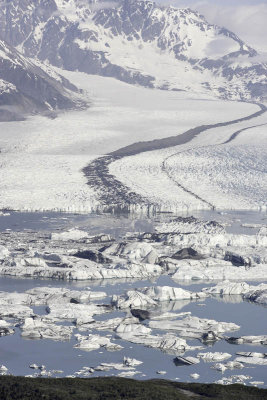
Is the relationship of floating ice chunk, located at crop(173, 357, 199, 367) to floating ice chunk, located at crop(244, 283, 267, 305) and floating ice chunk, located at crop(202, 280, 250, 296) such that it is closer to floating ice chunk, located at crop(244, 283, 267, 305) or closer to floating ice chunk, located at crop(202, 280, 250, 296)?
floating ice chunk, located at crop(244, 283, 267, 305)

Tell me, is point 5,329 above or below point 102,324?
below

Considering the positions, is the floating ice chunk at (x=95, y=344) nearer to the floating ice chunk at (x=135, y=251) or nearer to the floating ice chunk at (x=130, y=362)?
the floating ice chunk at (x=130, y=362)

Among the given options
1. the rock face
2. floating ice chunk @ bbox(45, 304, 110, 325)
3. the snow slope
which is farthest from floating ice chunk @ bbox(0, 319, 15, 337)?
the rock face

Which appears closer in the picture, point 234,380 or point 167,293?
point 234,380

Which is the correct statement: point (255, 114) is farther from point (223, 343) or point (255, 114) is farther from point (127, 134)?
point (223, 343)

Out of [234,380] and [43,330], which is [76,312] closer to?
[43,330]

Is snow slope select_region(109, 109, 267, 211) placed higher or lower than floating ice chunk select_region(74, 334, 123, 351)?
higher

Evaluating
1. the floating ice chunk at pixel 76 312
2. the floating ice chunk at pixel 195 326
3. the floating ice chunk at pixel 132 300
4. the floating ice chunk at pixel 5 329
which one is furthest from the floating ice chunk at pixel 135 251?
the floating ice chunk at pixel 5 329

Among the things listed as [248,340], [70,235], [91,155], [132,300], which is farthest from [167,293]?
[91,155]
